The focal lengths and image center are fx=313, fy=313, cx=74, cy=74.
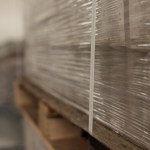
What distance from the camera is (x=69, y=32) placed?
4.25 ft

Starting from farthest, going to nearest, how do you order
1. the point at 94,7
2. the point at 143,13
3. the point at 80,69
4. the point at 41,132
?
the point at 41,132 < the point at 80,69 < the point at 94,7 < the point at 143,13

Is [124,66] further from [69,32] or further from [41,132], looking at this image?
[41,132]

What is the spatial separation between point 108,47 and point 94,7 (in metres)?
0.15

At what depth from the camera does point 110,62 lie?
3.00 ft

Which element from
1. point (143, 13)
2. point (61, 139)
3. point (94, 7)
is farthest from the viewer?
point (61, 139)

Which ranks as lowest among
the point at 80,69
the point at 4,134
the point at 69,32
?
the point at 4,134

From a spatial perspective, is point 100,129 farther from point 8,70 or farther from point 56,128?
point 8,70

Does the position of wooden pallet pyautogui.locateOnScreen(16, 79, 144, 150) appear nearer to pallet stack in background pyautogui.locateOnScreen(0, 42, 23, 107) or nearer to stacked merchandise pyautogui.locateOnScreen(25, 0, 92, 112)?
stacked merchandise pyautogui.locateOnScreen(25, 0, 92, 112)

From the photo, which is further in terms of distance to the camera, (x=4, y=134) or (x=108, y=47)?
(x=4, y=134)

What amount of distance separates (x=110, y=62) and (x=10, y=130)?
2326 millimetres

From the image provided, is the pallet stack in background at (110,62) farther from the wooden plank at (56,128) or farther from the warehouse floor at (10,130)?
the warehouse floor at (10,130)

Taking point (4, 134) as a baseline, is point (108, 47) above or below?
above

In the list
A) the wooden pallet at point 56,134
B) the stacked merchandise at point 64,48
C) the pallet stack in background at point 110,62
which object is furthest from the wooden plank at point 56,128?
the pallet stack in background at point 110,62

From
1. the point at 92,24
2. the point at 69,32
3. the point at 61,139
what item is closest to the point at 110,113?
the point at 92,24
